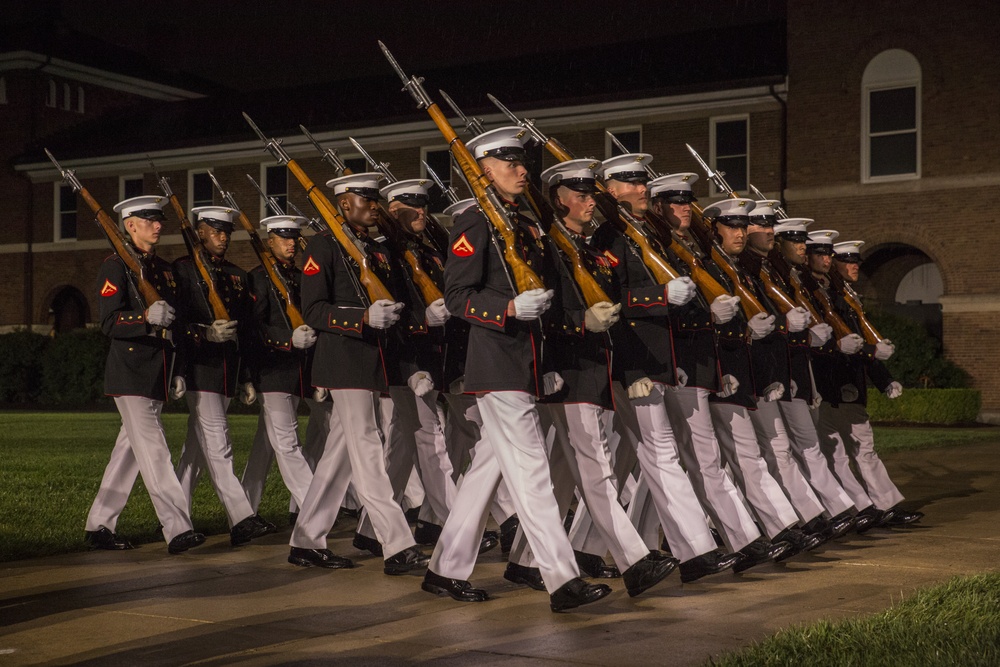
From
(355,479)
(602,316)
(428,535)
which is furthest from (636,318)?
(428,535)

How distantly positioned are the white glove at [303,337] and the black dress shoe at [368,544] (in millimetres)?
1247

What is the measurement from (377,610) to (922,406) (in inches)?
797

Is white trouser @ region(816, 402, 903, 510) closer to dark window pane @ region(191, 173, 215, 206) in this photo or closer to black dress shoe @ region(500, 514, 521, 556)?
black dress shoe @ region(500, 514, 521, 556)

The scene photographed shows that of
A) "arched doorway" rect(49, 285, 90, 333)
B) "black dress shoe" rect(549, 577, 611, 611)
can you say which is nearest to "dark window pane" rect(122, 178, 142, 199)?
"arched doorway" rect(49, 285, 90, 333)

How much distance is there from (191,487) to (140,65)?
39.6 m

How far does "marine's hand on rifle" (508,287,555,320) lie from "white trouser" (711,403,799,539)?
2.22m

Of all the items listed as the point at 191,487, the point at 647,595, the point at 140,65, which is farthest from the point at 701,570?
the point at 140,65

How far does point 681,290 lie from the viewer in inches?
271

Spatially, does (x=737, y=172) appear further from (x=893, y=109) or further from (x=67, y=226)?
(x=67, y=226)

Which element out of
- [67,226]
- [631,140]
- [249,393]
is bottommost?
[249,393]

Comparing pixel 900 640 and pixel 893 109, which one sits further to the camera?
pixel 893 109

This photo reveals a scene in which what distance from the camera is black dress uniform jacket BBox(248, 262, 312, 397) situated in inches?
355

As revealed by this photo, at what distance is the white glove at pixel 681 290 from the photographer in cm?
688

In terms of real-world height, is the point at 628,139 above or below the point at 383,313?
above
